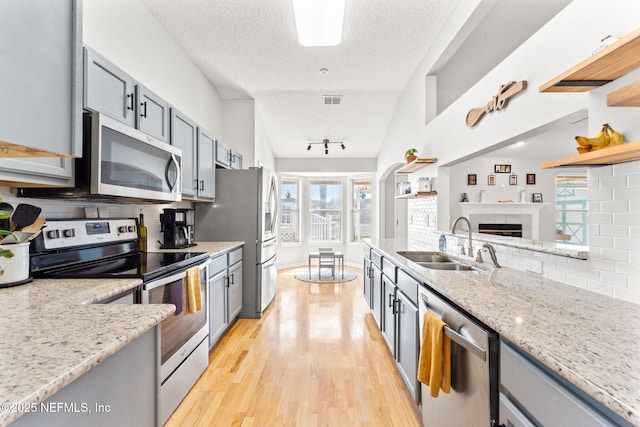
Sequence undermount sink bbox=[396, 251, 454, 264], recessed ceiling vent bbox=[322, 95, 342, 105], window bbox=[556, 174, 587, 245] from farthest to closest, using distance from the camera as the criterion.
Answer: window bbox=[556, 174, 587, 245]
recessed ceiling vent bbox=[322, 95, 342, 105]
undermount sink bbox=[396, 251, 454, 264]

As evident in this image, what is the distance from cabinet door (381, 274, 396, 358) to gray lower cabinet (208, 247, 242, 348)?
1.49 meters

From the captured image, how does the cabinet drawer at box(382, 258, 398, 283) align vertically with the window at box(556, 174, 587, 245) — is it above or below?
below

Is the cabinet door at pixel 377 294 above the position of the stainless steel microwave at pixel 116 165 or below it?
below

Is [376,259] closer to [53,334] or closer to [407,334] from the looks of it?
[407,334]

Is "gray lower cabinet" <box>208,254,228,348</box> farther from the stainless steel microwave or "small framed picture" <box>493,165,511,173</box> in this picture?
"small framed picture" <box>493,165,511,173</box>

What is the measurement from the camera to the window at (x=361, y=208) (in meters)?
6.82

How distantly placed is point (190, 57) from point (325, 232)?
454cm

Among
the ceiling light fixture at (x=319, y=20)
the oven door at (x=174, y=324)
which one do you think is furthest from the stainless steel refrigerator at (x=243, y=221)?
the ceiling light fixture at (x=319, y=20)

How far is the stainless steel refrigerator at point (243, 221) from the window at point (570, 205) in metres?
4.76

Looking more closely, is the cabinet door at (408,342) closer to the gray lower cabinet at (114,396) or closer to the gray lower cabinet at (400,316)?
the gray lower cabinet at (400,316)

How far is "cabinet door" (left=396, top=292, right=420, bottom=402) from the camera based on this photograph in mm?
1769

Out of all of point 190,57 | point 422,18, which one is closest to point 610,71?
point 422,18

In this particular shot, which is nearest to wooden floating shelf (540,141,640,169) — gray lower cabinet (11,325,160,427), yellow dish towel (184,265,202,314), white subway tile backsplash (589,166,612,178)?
white subway tile backsplash (589,166,612,178)

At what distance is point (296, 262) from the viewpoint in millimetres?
6789
